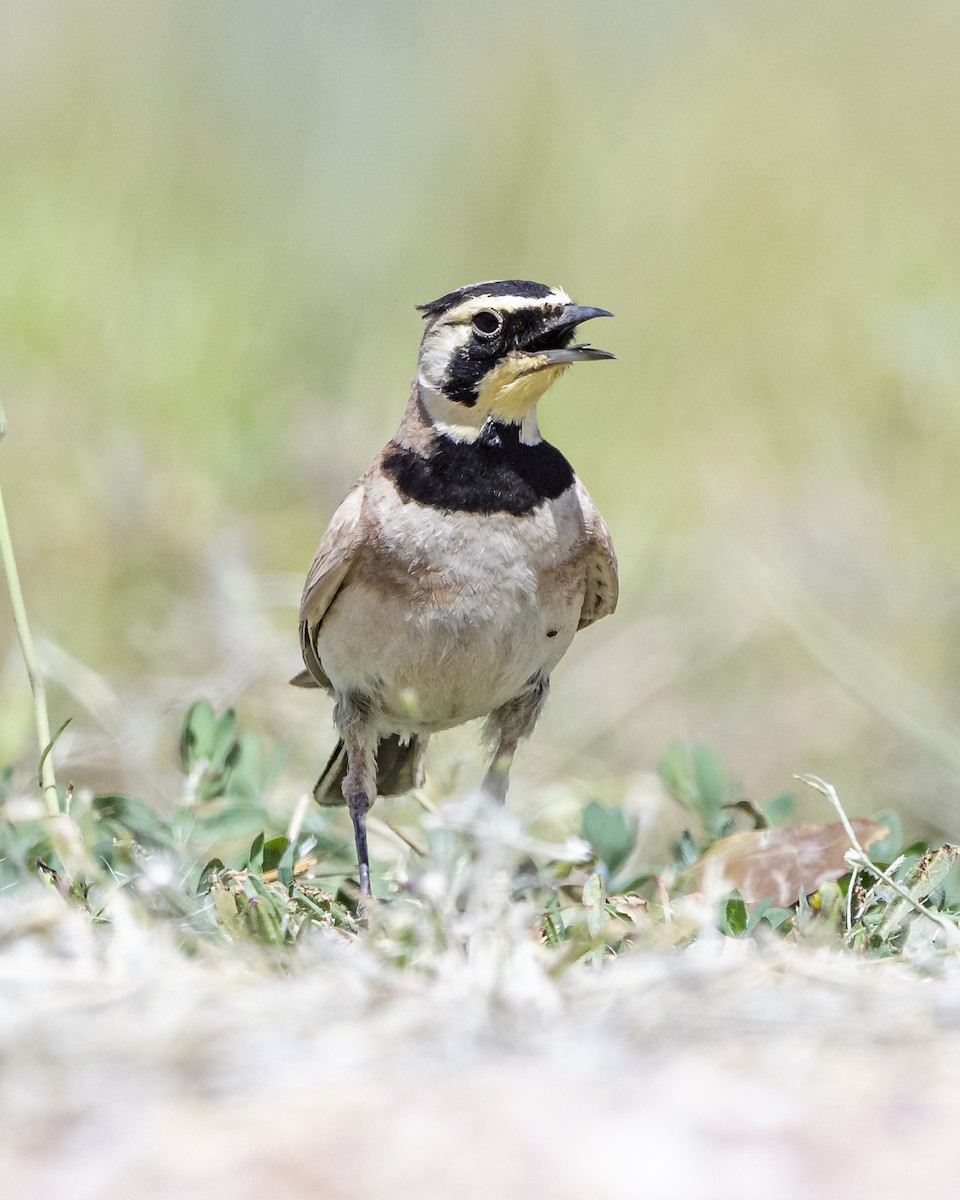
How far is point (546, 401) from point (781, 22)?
12.6 ft

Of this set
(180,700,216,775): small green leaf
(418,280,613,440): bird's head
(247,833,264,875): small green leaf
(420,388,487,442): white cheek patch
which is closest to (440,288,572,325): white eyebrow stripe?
(418,280,613,440): bird's head

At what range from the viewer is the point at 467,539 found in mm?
3842

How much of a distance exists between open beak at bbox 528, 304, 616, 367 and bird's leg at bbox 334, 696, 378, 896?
105cm

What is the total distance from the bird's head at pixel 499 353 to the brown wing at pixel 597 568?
27 cm

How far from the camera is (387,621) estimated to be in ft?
12.9

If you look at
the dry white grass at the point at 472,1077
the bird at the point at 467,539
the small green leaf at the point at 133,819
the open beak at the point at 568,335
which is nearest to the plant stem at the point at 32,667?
the small green leaf at the point at 133,819

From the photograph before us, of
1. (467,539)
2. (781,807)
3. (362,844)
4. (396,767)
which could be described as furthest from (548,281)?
(362,844)

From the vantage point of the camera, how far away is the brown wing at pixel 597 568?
409 cm

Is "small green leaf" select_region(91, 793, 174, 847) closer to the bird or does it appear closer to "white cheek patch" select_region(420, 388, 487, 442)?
the bird

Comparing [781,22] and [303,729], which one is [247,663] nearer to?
[303,729]

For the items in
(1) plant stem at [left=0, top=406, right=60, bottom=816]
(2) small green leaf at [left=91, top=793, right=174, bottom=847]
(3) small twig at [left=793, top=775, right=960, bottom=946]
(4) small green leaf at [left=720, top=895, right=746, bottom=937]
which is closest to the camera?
(3) small twig at [left=793, top=775, right=960, bottom=946]

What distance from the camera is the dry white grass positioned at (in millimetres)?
1711

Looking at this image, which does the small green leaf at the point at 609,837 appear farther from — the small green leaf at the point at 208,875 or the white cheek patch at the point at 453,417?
the white cheek patch at the point at 453,417

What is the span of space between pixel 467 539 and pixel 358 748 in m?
0.76
